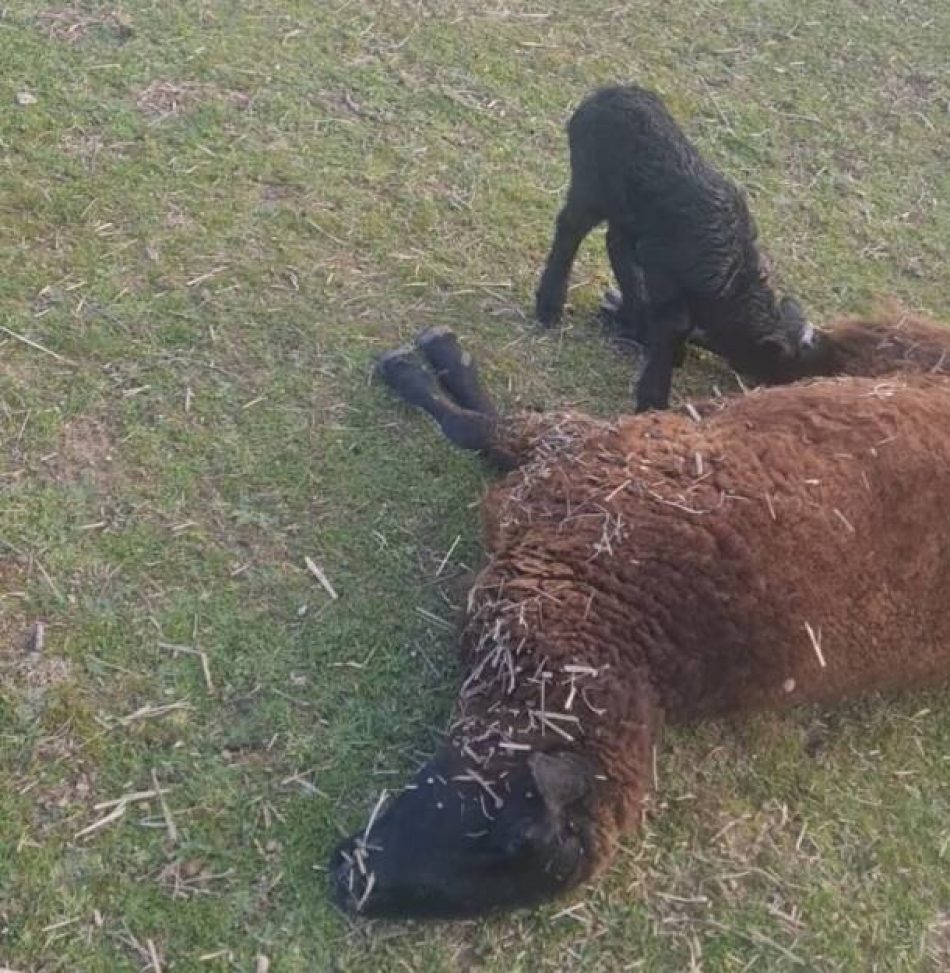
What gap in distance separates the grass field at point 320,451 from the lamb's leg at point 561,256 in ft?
0.40

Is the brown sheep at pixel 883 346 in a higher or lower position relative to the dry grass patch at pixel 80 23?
higher

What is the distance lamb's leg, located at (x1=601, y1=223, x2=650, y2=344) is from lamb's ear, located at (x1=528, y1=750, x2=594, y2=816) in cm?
258

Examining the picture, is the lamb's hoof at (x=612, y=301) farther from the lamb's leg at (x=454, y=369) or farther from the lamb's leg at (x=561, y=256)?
the lamb's leg at (x=454, y=369)

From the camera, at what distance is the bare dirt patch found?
7043 mm

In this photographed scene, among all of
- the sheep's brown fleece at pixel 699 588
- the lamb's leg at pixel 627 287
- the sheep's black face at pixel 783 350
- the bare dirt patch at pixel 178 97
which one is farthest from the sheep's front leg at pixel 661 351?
the bare dirt patch at pixel 178 97

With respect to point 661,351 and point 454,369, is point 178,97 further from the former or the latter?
point 661,351

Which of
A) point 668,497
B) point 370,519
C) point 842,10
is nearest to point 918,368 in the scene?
point 668,497

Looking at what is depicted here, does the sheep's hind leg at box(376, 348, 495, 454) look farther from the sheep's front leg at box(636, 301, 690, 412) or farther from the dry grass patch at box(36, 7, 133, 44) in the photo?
the dry grass patch at box(36, 7, 133, 44)

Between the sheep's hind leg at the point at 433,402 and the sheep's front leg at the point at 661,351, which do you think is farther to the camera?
the sheep's front leg at the point at 661,351

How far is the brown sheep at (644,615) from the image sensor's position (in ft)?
13.8

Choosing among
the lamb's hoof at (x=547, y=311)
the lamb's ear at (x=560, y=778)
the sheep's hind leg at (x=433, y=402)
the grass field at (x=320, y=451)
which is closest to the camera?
the lamb's ear at (x=560, y=778)

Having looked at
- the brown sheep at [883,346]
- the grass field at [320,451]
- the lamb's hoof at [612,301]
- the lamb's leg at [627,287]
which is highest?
the brown sheep at [883,346]

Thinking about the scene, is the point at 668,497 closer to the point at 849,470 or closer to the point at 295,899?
the point at 849,470

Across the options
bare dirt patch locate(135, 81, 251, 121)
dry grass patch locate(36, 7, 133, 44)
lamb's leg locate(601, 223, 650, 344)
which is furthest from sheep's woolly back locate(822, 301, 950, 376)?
dry grass patch locate(36, 7, 133, 44)
